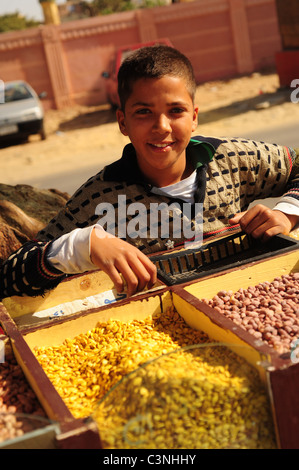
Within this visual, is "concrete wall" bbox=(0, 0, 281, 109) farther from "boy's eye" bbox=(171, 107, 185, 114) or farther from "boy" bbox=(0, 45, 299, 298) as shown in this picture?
"boy's eye" bbox=(171, 107, 185, 114)

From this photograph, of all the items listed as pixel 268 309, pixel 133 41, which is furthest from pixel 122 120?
pixel 133 41

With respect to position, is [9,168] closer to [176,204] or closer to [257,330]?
[176,204]

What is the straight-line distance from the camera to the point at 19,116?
13.3 meters

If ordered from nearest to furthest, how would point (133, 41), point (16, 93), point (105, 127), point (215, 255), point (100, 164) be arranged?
point (215, 255)
point (100, 164)
point (16, 93)
point (105, 127)
point (133, 41)

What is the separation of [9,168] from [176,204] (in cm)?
962

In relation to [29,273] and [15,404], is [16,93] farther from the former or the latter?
[15,404]

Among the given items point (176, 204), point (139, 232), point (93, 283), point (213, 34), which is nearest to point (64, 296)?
point (93, 283)

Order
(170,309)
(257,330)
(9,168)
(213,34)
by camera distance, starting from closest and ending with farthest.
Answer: (257,330) < (170,309) < (9,168) < (213,34)

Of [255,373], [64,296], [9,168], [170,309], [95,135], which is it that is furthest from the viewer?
[95,135]

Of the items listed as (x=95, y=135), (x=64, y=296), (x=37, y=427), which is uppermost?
(x=37, y=427)

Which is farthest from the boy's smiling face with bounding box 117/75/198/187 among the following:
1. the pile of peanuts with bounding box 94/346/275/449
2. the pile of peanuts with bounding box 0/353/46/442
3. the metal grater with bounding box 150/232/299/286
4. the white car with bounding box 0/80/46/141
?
the white car with bounding box 0/80/46/141

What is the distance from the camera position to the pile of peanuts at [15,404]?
121 centimetres

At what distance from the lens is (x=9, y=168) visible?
452 inches

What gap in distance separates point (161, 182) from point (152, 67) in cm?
47
